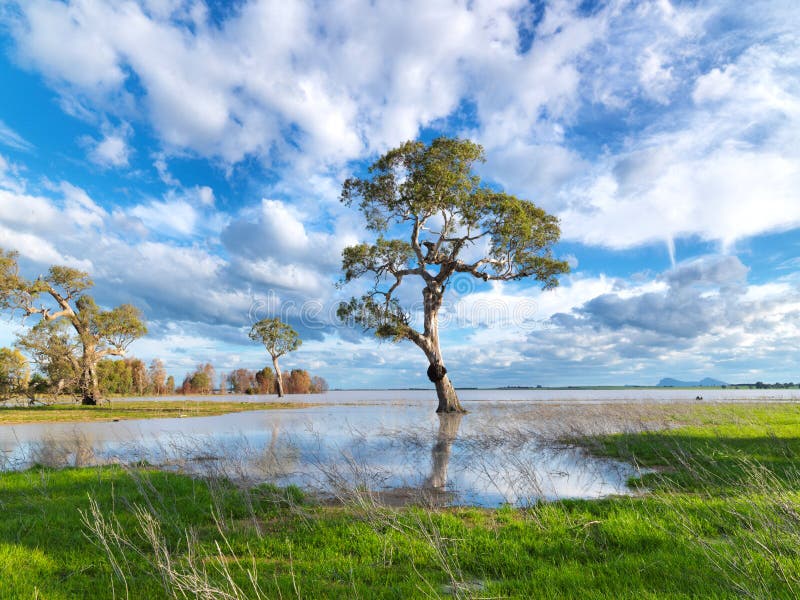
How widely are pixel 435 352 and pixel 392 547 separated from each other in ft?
82.7

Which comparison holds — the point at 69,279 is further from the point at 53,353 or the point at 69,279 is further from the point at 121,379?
the point at 121,379

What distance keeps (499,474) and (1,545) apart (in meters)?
9.00

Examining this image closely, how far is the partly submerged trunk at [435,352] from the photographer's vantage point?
31.0 metres

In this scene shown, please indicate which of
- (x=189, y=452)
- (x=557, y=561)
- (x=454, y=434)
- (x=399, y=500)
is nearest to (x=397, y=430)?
(x=454, y=434)

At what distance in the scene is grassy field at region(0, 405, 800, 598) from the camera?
465 centimetres

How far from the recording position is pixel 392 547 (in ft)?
19.2

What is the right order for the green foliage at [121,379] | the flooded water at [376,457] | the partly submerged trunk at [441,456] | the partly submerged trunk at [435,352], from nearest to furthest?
the flooded water at [376,457] < the partly submerged trunk at [441,456] < the partly submerged trunk at [435,352] < the green foliage at [121,379]

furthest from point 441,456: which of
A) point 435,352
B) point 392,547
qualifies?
point 435,352

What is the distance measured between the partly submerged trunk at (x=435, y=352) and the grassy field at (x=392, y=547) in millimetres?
21885

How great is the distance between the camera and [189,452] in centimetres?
1473

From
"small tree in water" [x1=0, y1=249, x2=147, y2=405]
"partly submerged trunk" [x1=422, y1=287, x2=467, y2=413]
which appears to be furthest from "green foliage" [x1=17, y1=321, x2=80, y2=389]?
"partly submerged trunk" [x1=422, y1=287, x2=467, y2=413]

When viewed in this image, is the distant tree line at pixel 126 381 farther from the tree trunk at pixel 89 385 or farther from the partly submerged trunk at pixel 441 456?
the partly submerged trunk at pixel 441 456

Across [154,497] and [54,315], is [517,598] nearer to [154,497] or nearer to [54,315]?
[154,497]

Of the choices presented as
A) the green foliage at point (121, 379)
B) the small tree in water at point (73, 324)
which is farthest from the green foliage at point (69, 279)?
the green foliage at point (121, 379)
